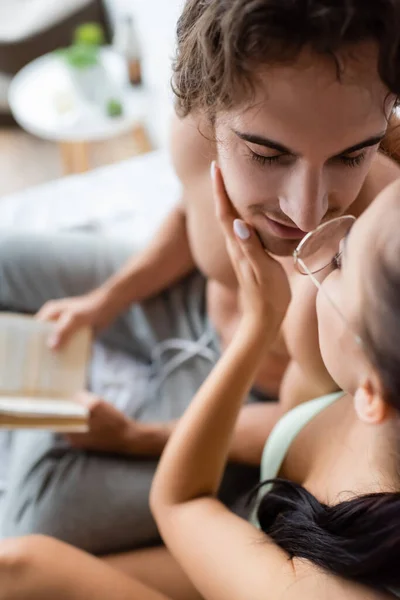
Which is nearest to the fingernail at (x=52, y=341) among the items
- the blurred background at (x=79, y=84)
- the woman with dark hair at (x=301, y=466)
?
the woman with dark hair at (x=301, y=466)

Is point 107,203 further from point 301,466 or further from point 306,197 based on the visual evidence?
point 306,197

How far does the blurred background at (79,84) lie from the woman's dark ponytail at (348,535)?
103 centimetres

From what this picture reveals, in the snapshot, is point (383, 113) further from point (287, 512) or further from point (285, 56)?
point (287, 512)

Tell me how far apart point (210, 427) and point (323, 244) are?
323 millimetres

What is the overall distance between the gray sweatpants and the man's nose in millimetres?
533

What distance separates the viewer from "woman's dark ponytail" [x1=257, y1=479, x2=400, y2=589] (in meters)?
0.53

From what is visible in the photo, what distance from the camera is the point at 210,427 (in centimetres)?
77

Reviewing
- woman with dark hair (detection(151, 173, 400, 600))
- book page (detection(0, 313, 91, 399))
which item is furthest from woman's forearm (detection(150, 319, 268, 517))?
book page (detection(0, 313, 91, 399))

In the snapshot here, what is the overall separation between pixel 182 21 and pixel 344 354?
0.33m

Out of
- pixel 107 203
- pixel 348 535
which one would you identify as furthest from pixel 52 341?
pixel 348 535

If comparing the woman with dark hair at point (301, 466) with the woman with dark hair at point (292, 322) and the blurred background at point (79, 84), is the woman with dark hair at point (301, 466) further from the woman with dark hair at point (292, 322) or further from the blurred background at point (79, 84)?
the blurred background at point (79, 84)

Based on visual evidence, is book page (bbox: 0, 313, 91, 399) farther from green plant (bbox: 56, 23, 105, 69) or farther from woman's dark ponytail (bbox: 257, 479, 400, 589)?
green plant (bbox: 56, 23, 105, 69)

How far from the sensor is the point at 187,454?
2.54 ft

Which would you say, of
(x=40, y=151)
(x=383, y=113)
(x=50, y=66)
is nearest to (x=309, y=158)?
(x=383, y=113)
